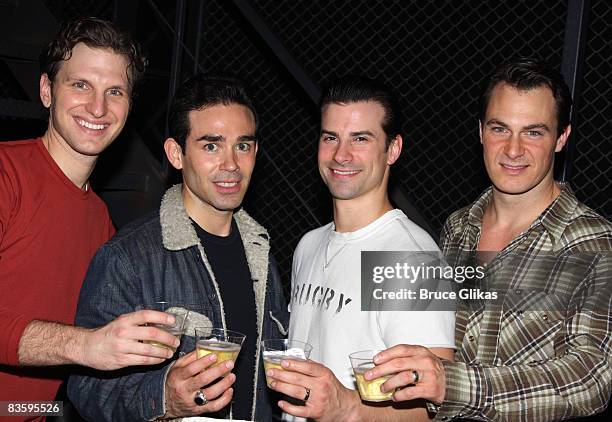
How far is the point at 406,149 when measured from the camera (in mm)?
6984

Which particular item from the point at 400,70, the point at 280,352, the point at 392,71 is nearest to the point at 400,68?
the point at 392,71

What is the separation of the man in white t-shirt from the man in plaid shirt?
0.22 metres

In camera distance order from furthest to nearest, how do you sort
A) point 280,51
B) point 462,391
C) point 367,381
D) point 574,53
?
point 280,51 < point 574,53 < point 462,391 < point 367,381

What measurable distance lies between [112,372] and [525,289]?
1.52 metres

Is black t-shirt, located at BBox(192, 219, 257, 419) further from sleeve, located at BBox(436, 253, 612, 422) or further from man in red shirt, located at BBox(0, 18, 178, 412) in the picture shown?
sleeve, located at BBox(436, 253, 612, 422)

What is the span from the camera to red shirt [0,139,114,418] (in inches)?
107

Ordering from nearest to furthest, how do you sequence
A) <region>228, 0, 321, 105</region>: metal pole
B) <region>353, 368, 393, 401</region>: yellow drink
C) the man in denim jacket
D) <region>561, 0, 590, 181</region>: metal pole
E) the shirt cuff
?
<region>353, 368, 393, 401</region>: yellow drink < the shirt cuff < the man in denim jacket < <region>561, 0, 590, 181</region>: metal pole < <region>228, 0, 321, 105</region>: metal pole

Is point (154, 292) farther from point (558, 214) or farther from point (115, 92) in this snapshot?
point (558, 214)

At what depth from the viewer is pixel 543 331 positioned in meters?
2.61

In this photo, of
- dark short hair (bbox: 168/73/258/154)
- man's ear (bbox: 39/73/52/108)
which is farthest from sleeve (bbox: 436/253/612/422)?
man's ear (bbox: 39/73/52/108)

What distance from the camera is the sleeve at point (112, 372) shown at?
2.43m

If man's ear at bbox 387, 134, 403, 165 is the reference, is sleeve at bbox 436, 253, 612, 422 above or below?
below

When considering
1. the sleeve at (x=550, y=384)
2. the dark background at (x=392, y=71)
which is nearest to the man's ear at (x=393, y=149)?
the sleeve at (x=550, y=384)
